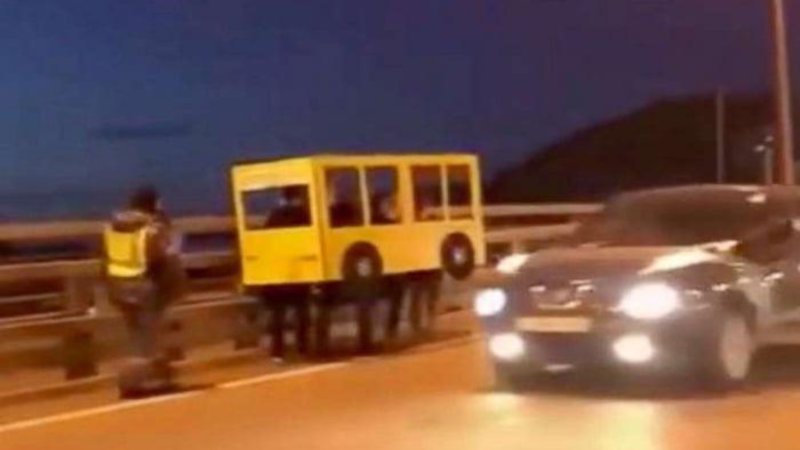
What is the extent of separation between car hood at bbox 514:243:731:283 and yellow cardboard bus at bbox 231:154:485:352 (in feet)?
11.8

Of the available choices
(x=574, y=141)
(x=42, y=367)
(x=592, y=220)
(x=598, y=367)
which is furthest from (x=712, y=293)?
(x=574, y=141)

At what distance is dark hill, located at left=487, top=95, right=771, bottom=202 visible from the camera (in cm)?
6197

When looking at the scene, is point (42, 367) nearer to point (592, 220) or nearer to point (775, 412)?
point (592, 220)

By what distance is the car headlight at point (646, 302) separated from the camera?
48.3 ft

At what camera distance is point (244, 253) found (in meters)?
19.3

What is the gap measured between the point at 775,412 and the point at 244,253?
264 inches

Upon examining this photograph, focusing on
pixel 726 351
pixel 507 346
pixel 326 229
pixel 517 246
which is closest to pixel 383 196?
pixel 326 229

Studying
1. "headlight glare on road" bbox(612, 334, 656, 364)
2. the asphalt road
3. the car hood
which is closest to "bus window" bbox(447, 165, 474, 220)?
the asphalt road

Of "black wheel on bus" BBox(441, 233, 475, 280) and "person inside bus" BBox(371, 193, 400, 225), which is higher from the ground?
"person inside bus" BBox(371, 193, 400, 225)

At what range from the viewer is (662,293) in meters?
14.8

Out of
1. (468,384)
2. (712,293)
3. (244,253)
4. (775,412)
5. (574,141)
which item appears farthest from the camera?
(574,141)

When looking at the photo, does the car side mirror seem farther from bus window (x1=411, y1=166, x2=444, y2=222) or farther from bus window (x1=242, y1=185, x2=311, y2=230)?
bus window (x1=411, y1=166, x2=444, y2=222)

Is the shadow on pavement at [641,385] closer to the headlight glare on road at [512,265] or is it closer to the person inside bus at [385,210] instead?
the headlight glare on road at [512,265]

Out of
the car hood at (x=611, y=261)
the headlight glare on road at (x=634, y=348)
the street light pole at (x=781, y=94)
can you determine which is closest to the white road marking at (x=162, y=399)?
the car hood at (x=611, y=261)
